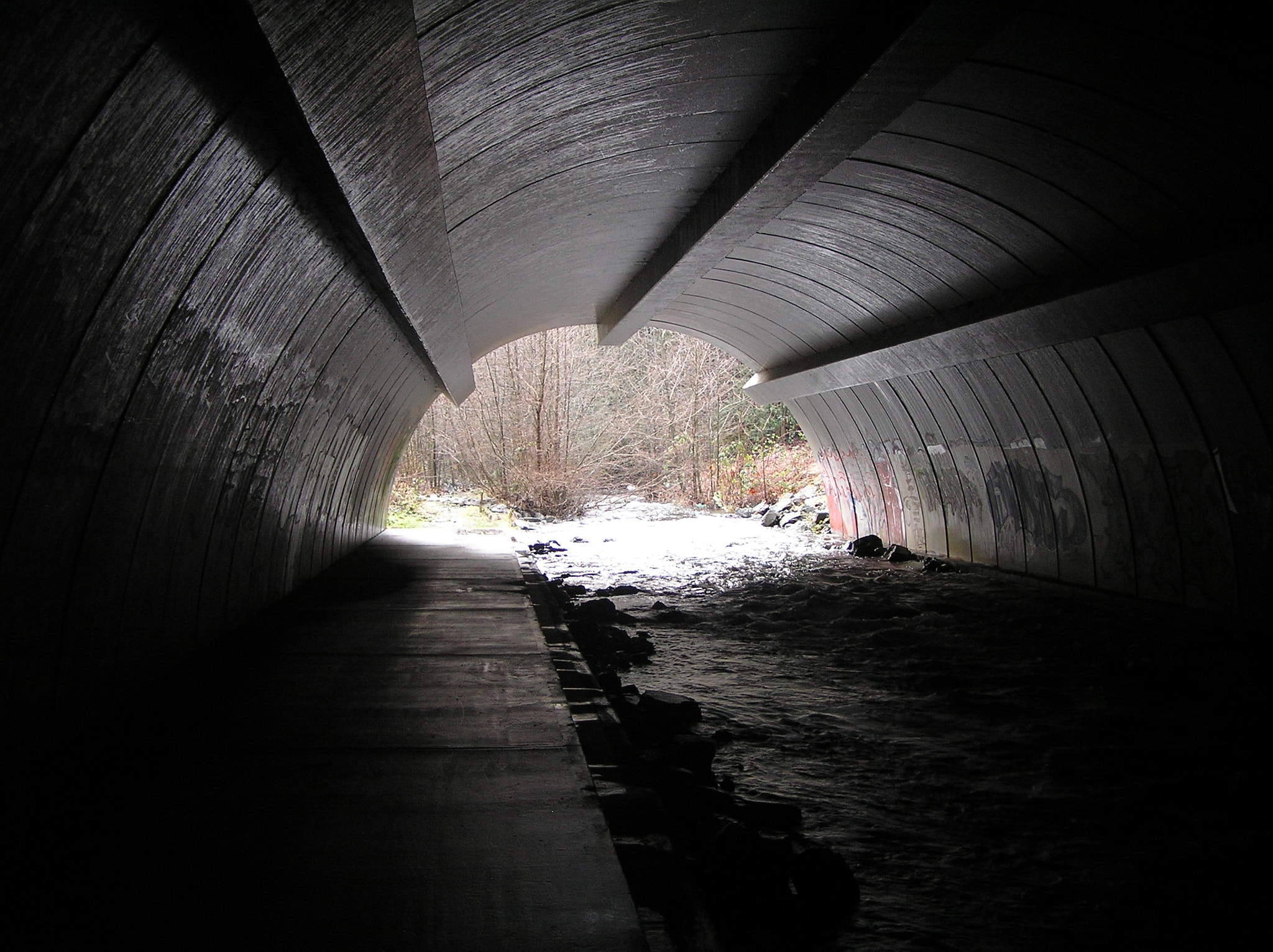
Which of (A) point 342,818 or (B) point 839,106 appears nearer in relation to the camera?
(A) point 342,818

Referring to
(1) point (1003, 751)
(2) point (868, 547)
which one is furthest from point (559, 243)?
(2) point (868, 547)

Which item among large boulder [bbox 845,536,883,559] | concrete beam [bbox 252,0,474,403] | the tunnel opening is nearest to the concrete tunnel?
concrete beam [bbox 252,0,474,403]

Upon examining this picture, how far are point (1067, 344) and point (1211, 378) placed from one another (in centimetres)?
128

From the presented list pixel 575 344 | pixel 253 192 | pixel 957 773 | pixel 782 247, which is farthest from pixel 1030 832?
pixel 575 344

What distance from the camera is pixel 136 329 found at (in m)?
3.00

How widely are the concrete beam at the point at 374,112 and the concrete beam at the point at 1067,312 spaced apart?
4396mm

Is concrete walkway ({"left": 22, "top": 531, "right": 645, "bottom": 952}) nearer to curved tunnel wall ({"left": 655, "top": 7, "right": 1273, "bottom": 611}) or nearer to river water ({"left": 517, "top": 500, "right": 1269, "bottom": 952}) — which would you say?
river water ({"left": 517, "top": 500, "right": 1269, "bottom": 952})

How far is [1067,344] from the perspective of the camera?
6.98 m

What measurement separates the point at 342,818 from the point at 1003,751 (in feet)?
11.0

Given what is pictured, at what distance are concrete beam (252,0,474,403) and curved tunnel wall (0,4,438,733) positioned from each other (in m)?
0.26

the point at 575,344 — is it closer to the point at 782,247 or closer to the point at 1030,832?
the point at 782,247

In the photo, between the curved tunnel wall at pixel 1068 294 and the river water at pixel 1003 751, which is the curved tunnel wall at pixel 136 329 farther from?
the curved tunnel wall at pixel 1068 294

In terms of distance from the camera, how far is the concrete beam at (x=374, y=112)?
231 cm

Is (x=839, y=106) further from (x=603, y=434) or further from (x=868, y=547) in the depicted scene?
(x=603, y=434)
